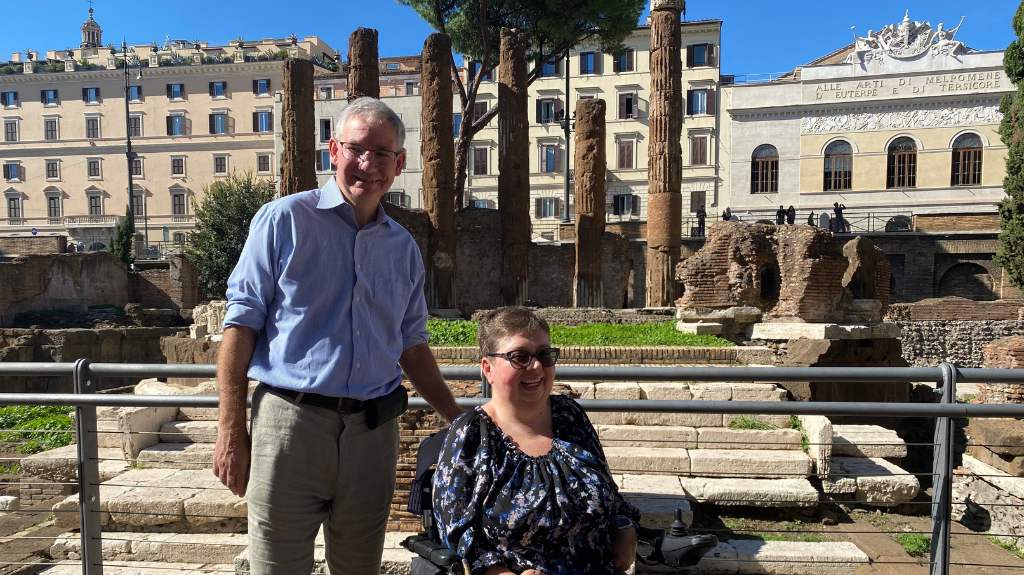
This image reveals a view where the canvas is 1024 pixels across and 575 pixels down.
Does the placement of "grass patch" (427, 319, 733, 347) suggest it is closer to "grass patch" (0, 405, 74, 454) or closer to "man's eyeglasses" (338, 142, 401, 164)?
"grass patch" (0, 405, 74, 454)

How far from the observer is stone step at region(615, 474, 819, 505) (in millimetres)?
5879

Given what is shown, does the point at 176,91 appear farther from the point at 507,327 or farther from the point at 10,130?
the point at 507,327

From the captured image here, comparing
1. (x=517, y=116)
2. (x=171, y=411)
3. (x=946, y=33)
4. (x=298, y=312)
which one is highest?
(x=946, y=33)

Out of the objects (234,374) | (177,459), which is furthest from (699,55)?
(234,374)

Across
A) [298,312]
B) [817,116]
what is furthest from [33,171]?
[298,312]

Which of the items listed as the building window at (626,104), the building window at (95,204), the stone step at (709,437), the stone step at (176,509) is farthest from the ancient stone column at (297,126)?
the building window at (95,204)

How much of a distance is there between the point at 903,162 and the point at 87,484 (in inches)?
1652

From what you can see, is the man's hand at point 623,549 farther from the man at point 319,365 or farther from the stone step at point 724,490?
the stone step at point 724,490

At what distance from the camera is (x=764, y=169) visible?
131 feet

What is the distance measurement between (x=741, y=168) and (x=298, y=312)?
40.6 m

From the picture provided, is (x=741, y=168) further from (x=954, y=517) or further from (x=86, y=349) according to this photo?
(x=954, y=517)

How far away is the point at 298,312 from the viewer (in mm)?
2463

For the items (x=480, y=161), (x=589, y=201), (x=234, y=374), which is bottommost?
(x=234, y=374)

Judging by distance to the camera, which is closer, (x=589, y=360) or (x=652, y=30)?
(x=589, y=360)
